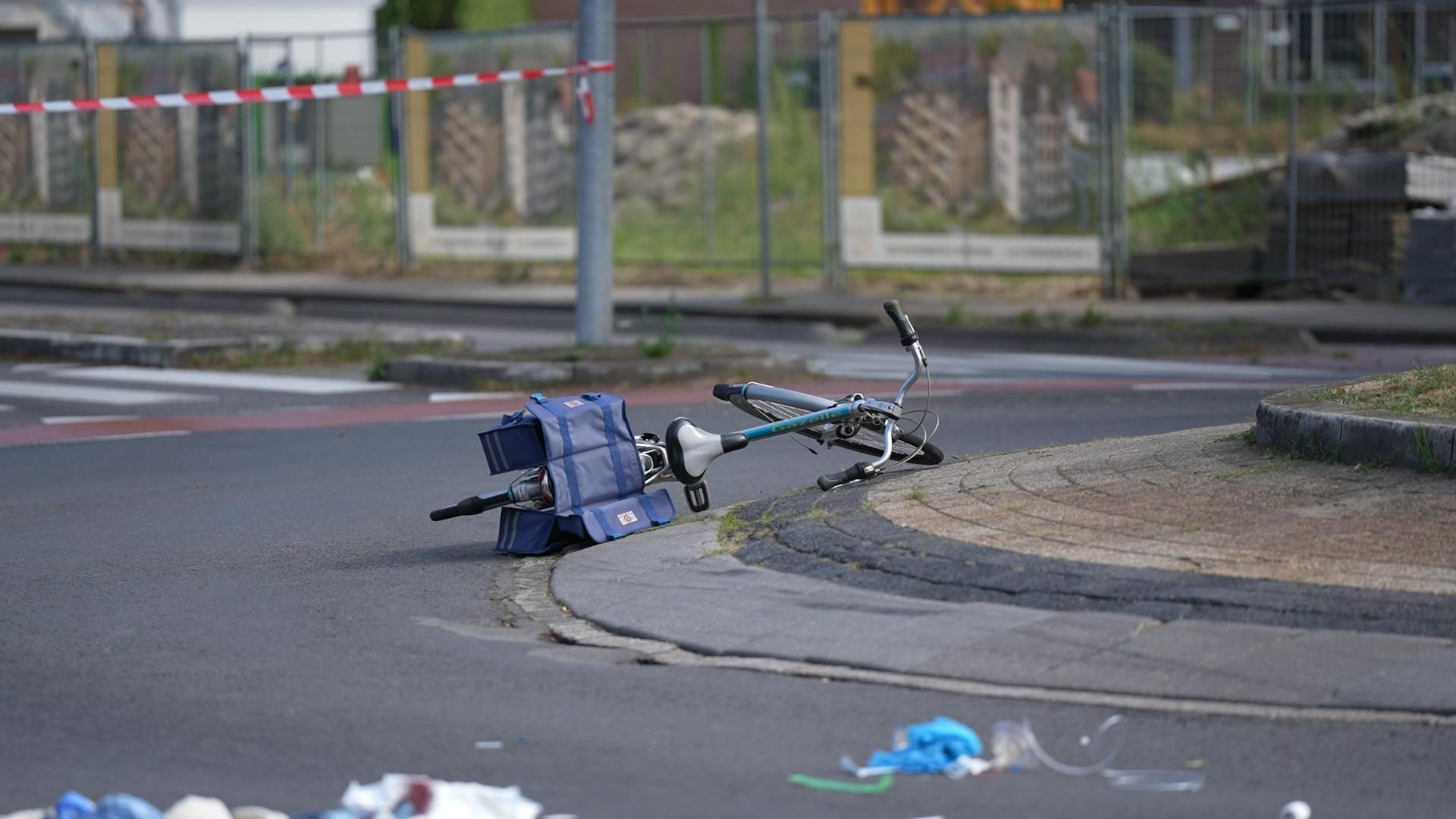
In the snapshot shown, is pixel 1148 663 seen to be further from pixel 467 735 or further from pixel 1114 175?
pixel 1114 175

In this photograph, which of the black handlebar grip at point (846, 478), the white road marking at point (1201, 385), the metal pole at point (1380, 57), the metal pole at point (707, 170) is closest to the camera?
the black handlebar grip at point (846, 478)

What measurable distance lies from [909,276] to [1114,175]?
2.96 metres

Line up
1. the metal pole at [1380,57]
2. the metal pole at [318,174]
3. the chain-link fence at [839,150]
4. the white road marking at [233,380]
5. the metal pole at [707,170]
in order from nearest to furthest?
the white road marking at [233,380] → the chain-link fence at [839,150] → the metal pole at [1380,57] → the metal pole at [707,170] → the metal pole at [318,174]

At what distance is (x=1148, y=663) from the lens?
5.46 meters

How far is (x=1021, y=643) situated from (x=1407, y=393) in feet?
8.95

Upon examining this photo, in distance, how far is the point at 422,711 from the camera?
5.38m

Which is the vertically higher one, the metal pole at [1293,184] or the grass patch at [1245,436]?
the metal pole at [1293,184]

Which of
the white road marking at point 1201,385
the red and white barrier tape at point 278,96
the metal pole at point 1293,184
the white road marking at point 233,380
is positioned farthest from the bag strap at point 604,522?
the metal pole at point 1293,184

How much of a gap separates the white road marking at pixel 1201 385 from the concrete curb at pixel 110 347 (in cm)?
713

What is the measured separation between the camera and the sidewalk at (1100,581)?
17.9 feet

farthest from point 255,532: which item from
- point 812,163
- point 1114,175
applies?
point 812,163

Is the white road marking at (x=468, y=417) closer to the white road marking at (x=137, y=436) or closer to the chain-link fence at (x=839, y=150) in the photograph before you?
the white road marking at (x=137, y=436)

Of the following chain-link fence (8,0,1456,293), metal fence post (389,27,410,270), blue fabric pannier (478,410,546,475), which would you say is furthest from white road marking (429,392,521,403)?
metal fence post (389,27,410,270)

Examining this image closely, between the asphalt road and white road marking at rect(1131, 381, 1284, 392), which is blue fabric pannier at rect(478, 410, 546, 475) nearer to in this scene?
the asphalt road
